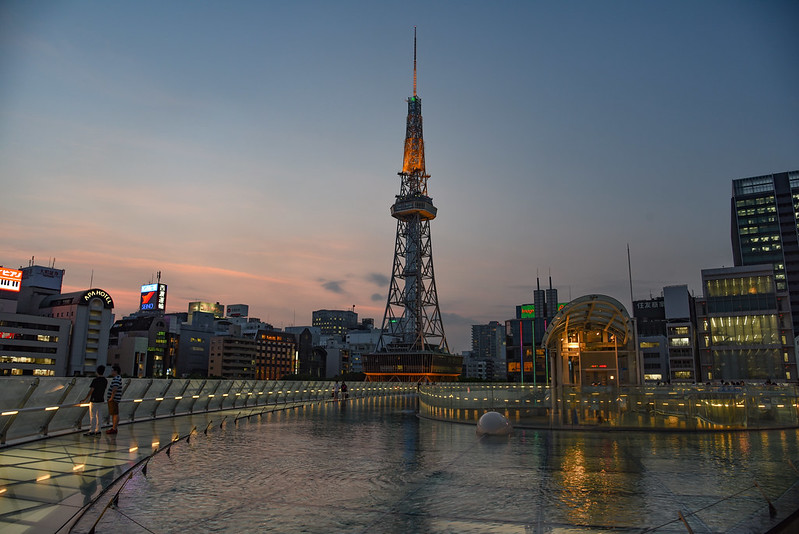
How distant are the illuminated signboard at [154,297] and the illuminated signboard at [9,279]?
61.9 meters

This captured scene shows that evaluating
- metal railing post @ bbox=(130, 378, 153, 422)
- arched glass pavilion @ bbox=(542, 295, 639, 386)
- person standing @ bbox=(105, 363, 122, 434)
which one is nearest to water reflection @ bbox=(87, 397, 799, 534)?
person standing @ bbox=(105, 363, 122, 434)

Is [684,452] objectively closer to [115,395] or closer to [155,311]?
[115,395]

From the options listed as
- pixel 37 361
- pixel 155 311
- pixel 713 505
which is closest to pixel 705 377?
pixel 713 505

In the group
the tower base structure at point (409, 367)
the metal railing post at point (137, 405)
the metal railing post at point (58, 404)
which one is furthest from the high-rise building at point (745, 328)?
the metal railing post at point (58, 404)

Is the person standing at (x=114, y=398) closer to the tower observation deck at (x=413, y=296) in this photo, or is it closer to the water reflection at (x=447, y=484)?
the water reflection at (x=447, y=484)

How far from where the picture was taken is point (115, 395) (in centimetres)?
1658

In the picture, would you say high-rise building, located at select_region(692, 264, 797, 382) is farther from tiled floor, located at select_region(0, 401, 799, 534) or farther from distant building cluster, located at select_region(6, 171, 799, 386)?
tiled floor, located at select_region(0, 401, 799, 534)

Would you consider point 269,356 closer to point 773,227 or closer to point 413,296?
point 413,296

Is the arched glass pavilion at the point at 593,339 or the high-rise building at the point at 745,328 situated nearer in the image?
the arched glass pavilion at the point at 593,339

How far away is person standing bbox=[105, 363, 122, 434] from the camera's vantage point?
16.2 meters

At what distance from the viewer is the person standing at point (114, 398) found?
53.2ft

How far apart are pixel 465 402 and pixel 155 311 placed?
191 meters

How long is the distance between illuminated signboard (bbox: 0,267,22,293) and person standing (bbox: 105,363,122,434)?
130 meters

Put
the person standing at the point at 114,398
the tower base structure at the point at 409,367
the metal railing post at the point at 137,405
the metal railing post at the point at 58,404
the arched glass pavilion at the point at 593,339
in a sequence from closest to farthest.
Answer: the metal railing post at the point at 58,404 → the person standing at the point at 114,398 → the metal railing post at the point at 137,405 → the arched glass pavilion at the point at 593,339 → the tower base structure at the point at 409,367
